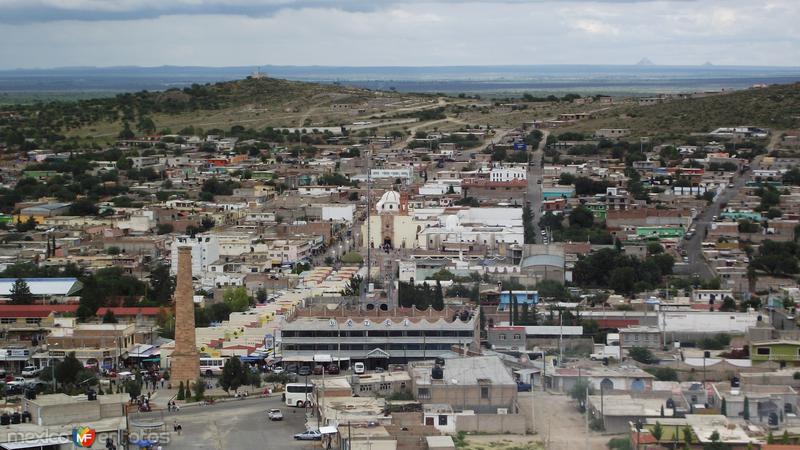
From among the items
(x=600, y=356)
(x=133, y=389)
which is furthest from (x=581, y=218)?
(x=133, y=389)

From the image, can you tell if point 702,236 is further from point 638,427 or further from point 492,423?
point 638,427

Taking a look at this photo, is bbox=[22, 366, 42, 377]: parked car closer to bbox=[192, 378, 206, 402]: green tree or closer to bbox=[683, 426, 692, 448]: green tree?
bbox=[192, 378, 206, 402]: green tree

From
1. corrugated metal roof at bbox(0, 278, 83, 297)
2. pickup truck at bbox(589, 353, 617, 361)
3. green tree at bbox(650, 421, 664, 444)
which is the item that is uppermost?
green tree at bbox(650, 421, 664, 444)

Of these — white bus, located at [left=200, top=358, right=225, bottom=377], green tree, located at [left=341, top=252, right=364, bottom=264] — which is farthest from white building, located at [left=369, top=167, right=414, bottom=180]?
white bus, located at [left=200, top=358, right=225, bottom=377]

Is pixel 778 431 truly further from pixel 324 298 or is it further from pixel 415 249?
pixel 415 249

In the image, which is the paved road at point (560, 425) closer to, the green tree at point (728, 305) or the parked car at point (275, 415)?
the parked car at point (275, 415)

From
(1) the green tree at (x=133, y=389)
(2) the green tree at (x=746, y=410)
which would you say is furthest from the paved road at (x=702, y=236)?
(1) the green tree at (x=133, y=389)
